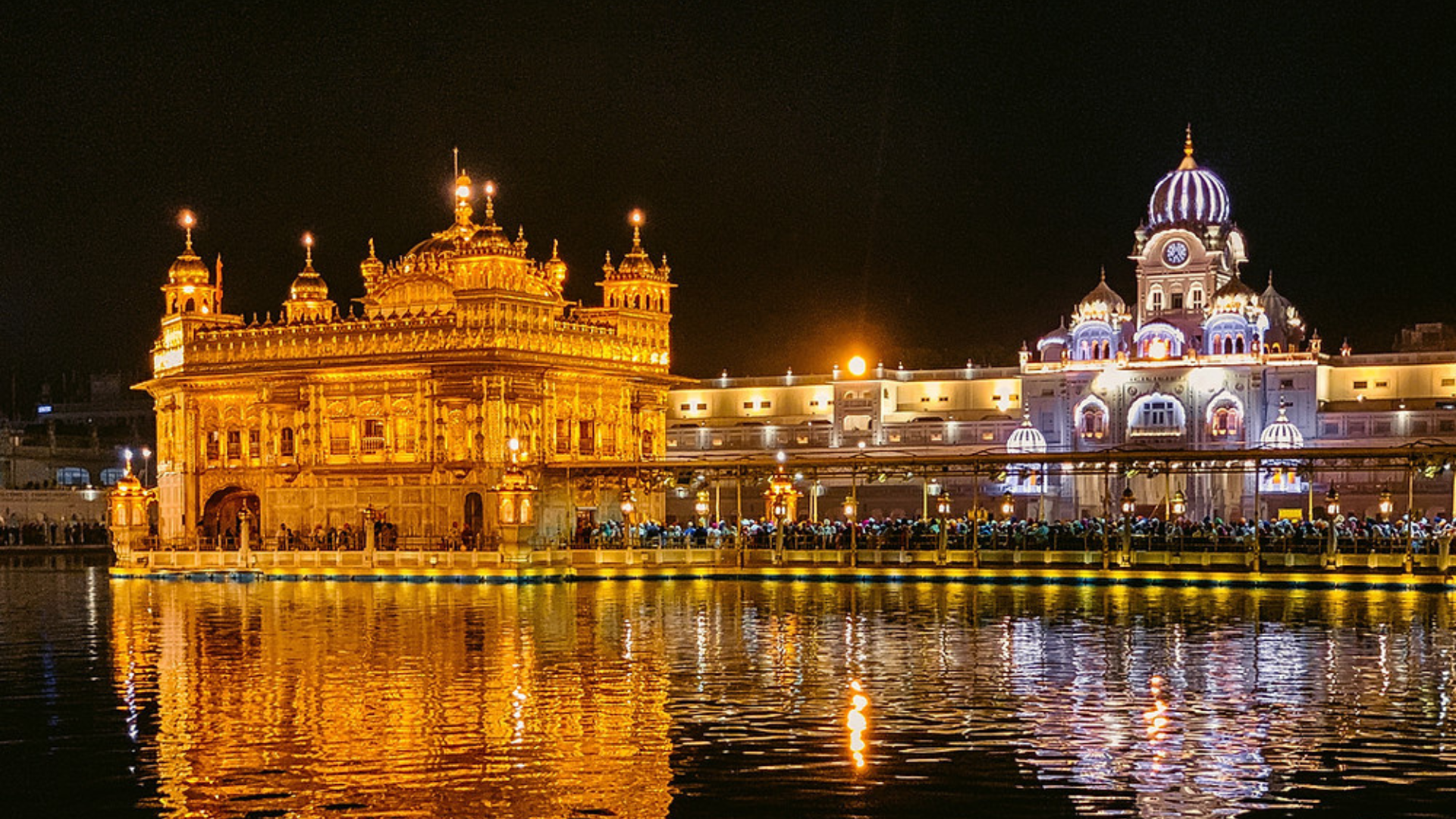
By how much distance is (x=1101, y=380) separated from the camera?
104m

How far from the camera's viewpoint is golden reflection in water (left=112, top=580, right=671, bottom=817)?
19688 mm

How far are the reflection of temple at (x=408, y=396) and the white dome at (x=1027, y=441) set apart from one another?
3991 centimetres

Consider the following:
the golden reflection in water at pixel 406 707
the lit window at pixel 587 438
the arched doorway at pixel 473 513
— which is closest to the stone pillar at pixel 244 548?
the arched doorway at pixel 473 513

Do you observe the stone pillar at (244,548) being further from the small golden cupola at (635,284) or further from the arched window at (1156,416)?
the arched window at (1156,416)

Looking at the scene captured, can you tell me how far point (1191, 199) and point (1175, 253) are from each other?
311 cm

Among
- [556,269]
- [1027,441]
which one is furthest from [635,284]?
[1027,441]

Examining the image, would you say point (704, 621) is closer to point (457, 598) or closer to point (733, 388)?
point (457, 598)

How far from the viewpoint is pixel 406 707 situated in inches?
1011

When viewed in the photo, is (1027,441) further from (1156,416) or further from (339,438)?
(339,438)

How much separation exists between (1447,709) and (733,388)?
95286mm

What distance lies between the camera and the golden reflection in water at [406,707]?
19688 millimetres

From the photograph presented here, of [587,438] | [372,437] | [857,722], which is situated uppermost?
[372,437]

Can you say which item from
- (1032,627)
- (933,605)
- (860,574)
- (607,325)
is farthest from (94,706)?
(607,325)

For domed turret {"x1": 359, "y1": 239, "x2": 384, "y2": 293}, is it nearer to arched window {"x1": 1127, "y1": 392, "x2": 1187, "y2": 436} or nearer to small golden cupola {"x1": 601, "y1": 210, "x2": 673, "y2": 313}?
small golden cupola {"x1": 601, "y1": 210, "x2": 673, "y2": 313}
